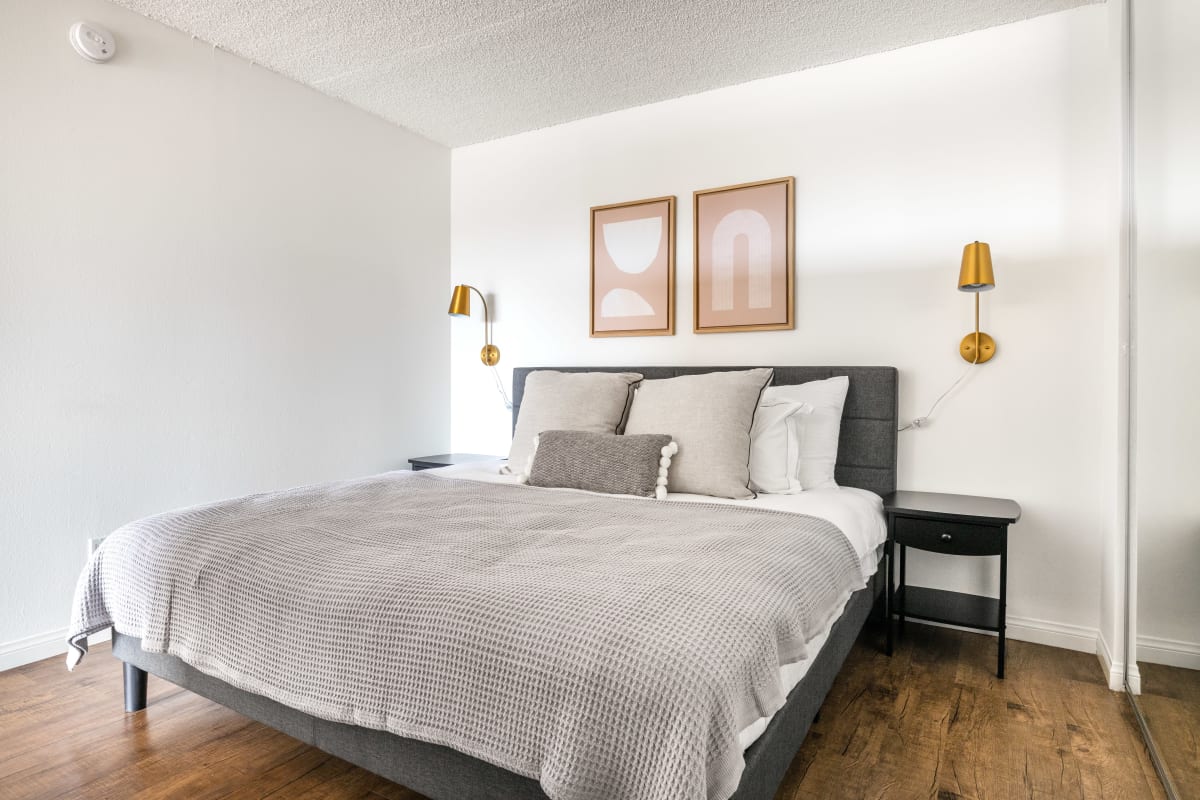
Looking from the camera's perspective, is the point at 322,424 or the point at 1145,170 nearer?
the point at 1145,170

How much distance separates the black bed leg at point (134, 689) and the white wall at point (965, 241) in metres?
2.51

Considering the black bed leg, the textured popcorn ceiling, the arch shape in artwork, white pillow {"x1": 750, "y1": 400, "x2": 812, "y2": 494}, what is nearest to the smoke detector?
the textured popcorn ceiling

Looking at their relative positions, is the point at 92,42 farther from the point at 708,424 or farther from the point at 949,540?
the point at 949,540

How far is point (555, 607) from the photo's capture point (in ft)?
4.02

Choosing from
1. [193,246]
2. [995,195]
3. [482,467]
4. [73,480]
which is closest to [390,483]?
[482,467]

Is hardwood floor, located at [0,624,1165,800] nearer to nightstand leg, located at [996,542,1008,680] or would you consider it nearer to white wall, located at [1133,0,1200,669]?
nightstand leg, located at [996,542,1008,680]

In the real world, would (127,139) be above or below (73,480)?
above

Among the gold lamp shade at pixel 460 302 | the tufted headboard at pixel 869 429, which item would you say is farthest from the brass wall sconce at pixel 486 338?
the tufted headboard at pixel 869 429

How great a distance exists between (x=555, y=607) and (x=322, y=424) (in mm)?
2619

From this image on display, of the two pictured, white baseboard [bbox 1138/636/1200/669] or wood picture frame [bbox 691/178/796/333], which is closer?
white baseboard [bbox 1138/636/1200/669]

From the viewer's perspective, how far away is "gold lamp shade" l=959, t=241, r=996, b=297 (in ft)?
8.19

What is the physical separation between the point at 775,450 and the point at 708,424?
0.30 meters

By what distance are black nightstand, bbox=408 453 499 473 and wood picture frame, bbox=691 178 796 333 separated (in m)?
1.43

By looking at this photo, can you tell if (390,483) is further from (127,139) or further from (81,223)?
(127,139)
